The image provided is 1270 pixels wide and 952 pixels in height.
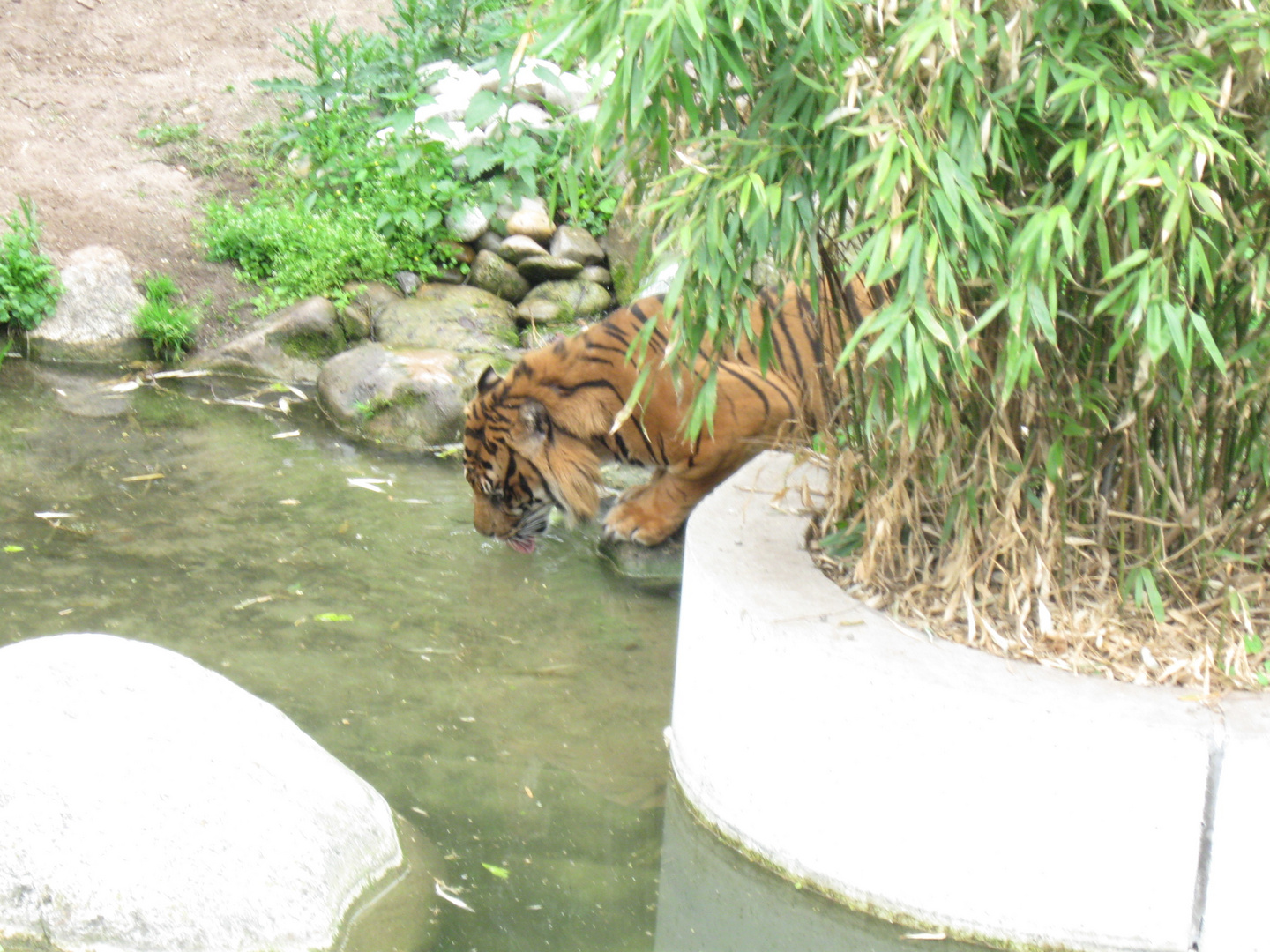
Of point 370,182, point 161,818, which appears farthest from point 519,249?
point 161,818

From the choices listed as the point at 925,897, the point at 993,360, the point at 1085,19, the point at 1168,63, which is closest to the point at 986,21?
the point at 1085,19

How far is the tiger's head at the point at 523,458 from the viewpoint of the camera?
13.7ft

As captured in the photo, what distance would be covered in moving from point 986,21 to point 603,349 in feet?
7.05

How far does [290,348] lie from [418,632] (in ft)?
9.40

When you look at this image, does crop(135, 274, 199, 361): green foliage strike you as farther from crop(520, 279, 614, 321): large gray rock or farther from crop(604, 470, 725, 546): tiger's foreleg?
crop(604, 470, 725, 546): tiger's foreleg

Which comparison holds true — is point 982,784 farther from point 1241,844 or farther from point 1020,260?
point 1020,260

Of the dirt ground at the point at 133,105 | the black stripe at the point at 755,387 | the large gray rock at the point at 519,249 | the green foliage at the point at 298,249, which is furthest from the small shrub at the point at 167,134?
the black stripe at the point at 755,387

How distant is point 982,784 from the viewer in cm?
256

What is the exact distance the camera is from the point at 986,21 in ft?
7.05

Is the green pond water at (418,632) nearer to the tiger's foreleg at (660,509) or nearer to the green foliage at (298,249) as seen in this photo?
the tiger's foreleg at (660,509)

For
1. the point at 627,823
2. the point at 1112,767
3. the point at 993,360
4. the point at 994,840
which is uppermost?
the point at 993,360

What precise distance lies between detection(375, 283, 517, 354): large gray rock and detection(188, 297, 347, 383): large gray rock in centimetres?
27

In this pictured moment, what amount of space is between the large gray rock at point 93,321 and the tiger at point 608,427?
2.96m

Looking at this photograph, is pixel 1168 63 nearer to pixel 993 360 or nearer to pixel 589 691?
pixel 993 360
